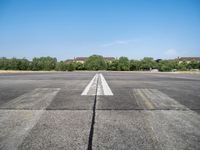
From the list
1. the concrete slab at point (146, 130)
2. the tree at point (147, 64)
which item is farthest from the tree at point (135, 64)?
the concrete slab at point (146, 130)

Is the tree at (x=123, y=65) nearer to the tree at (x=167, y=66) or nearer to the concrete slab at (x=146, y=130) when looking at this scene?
the tree at (x=167, y=66)

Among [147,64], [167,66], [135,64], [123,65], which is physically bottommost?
[167,66]

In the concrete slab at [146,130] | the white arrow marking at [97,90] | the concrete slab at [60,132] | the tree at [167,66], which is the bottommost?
the white arrow marking at [97,90]

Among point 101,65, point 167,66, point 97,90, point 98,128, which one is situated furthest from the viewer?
point 101,65

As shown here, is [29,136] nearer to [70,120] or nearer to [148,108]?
[70,120]

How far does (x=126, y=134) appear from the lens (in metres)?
2.76

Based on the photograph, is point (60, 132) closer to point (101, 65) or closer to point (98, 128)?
point (98, 128)

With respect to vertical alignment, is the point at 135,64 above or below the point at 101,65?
above

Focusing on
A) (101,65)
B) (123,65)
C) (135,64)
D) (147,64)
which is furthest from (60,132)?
(147,64)

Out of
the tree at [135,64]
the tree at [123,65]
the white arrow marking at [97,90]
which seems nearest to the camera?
the white arrow marking at [97,90]

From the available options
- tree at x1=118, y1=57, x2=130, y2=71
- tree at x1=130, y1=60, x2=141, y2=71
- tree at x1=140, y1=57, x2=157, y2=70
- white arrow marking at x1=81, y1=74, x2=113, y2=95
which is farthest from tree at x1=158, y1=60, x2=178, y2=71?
white arrow marking at x1=81, y1=74, x2=113, y2=95

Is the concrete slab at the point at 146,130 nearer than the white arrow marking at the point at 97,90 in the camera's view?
Yes

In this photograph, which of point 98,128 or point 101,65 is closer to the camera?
point 98,128

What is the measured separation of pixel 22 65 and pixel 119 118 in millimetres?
115729
